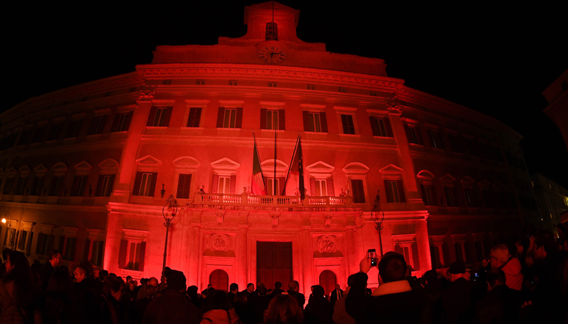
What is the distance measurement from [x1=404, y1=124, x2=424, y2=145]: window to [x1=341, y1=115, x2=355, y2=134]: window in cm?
475

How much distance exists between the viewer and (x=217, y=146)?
18594 millimetres

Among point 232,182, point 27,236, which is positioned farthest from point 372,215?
point 27,236

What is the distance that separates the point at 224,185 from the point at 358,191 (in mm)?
8973

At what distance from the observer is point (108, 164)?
1908 centimetres

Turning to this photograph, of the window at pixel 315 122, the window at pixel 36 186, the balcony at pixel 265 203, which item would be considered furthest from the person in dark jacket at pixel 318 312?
the window at pixel 36 186

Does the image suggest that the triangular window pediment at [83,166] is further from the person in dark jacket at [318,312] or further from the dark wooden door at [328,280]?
the person in dark jacket at [318,312]

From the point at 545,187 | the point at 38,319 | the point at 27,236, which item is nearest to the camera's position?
the point at 38,319

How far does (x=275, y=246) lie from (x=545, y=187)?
1680 inches

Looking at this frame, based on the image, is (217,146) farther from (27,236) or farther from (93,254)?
(27,236)

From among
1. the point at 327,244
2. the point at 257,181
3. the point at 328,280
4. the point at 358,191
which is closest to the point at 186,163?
the point at 257,181

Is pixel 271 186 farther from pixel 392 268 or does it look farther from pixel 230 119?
pixel 392 268

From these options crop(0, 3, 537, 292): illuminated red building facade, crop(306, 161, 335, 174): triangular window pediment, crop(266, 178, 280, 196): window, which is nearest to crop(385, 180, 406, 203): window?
crop(0, 3, 537, 292): illuminated red building facade

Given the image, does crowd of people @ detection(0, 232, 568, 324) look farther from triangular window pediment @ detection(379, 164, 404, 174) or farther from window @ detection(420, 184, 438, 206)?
window @ detection(420, 184, 438, 206)

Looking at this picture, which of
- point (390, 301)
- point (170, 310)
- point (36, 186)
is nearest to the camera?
point (390, 301)
